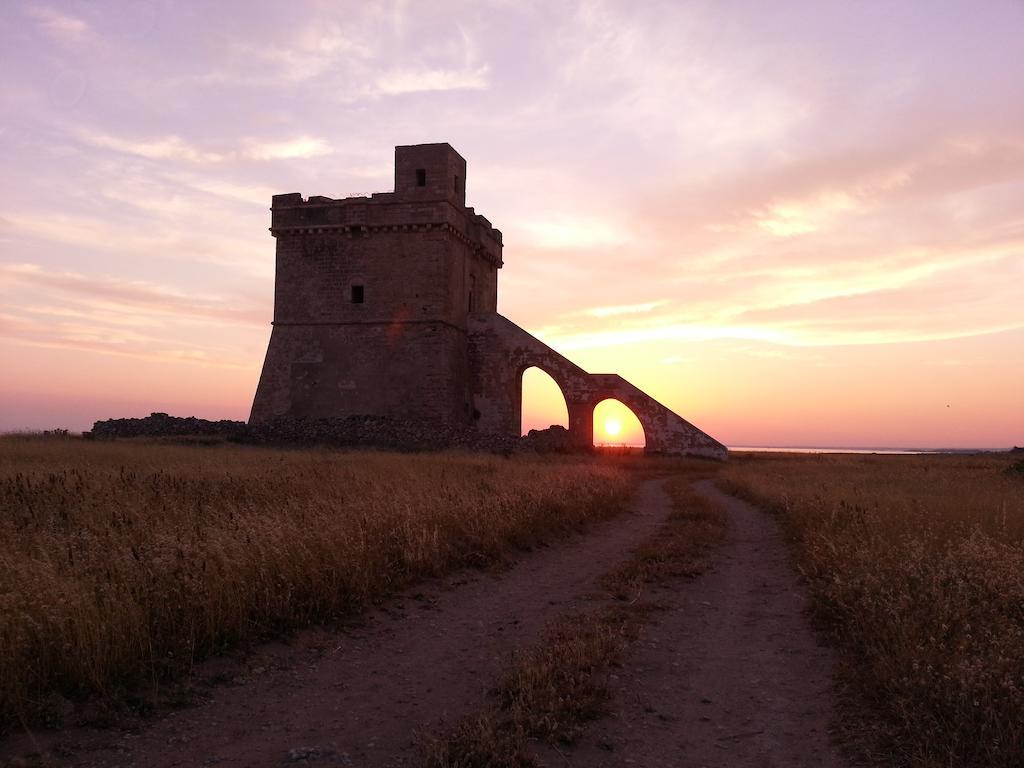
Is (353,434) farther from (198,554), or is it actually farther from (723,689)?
(723,689)

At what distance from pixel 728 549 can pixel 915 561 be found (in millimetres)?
3869

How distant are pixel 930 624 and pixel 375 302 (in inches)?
1088

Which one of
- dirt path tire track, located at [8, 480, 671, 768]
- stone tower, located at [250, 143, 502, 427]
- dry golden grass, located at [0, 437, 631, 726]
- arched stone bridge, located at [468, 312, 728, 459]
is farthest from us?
stone tower, located at [250, 143, 502, 427]

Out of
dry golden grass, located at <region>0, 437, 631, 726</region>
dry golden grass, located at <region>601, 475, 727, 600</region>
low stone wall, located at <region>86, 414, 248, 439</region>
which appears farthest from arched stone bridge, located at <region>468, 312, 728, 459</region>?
dry golden grass, located at <region>0, 437, 631, 726</region>

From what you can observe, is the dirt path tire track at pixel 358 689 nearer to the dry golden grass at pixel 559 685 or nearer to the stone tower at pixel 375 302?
the dry golden grass at pixel 559 685

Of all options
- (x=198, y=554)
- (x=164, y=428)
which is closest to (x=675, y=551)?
(x=198, y=554)

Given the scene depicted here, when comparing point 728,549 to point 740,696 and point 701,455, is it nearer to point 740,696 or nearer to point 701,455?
point 740,696

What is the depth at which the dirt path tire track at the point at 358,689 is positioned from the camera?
13.6ft

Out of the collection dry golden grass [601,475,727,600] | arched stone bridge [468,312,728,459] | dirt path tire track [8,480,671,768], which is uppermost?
arched stone bridge [468,312,728,459]

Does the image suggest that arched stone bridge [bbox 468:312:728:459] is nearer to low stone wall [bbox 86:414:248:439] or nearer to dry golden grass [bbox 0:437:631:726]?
low stone wall [bbox 86:414:248:439]

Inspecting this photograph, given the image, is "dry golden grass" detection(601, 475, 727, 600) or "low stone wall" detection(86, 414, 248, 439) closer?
"dry golden grass" detection(601, 475, 727, 600)

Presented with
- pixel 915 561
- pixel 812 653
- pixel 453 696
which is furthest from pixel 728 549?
pixel 453 696

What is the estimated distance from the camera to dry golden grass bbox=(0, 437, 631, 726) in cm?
490

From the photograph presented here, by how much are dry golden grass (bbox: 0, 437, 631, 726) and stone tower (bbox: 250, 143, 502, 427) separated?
56.2ft
